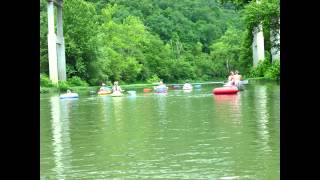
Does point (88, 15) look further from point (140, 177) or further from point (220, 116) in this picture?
point (140, 177)

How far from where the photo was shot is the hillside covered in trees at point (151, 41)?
65.1 m

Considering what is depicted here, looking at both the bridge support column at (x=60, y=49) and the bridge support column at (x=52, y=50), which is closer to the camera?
the bridge support column at (x=52, y=50)

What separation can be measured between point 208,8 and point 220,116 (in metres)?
106

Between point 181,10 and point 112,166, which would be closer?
point 112,166

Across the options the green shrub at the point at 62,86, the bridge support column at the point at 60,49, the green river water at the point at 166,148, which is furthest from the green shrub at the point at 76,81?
the green river water at the point at 166,148

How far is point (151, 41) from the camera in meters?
92.8

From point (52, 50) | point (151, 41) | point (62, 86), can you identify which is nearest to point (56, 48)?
point (52, 50)

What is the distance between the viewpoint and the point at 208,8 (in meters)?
121

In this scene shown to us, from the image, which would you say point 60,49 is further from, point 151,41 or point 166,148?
point 166,148

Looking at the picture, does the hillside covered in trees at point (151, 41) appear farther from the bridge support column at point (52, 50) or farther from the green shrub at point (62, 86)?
the bridge support column at point (52, 50)

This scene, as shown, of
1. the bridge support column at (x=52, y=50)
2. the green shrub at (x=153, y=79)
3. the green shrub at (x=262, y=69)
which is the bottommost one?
the green shrub at (x=153, y=79)

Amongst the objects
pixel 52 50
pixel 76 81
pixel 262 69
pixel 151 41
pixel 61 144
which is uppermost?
pixel 151 41
